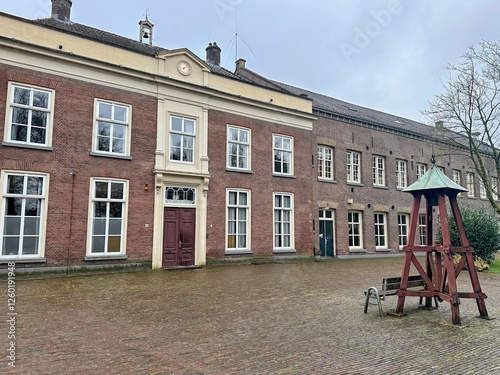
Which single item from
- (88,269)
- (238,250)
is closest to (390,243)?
(238,250)

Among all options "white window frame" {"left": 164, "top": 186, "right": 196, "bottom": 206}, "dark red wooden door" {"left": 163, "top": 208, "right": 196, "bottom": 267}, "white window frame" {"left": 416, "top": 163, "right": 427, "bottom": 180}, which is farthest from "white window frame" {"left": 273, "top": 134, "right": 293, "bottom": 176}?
"white window frame" {"left": 416, "top": 163, "right": 427, "bottom": 180}

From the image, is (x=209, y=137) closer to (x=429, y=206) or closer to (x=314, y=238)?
(x=314, y=238)

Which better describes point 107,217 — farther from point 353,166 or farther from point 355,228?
point 353,166

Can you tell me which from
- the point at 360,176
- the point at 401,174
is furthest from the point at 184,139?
the point at 401,174

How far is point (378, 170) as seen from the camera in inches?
961

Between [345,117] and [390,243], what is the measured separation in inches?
339

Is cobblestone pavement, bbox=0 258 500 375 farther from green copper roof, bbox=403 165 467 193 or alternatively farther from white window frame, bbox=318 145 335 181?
white window frame, bbox=318 145 335 181

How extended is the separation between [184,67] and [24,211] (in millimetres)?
8751

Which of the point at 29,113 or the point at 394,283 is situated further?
the point at 29,113

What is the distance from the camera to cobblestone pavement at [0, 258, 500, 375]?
15.3 ft

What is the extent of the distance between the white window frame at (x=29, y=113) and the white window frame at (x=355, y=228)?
53.9ft

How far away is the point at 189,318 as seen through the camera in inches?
276

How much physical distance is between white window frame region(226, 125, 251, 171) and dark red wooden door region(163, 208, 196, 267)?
3.22m

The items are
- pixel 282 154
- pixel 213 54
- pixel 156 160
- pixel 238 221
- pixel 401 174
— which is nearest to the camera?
pixel 156 160
